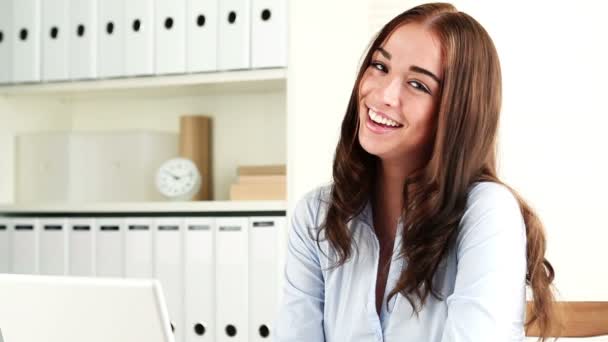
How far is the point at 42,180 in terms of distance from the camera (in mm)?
2863

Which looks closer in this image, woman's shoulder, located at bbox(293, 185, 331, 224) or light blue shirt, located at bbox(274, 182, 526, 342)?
light blue shirt, located at bbox(274, 182, 526, 342)

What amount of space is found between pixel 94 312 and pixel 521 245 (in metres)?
Answer: 0.71

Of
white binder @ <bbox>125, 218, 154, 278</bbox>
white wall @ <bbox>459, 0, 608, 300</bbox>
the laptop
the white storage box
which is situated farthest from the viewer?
the white storage box

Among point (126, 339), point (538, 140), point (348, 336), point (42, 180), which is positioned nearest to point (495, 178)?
point (348, 336)

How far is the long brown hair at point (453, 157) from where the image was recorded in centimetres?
144

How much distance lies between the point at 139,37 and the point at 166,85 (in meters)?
0.16

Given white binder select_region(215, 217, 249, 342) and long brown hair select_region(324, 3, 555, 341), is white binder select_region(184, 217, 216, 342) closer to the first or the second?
white binder select_region(215, 217, 249, 342)

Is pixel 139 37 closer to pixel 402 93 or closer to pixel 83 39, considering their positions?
pixel 83 39

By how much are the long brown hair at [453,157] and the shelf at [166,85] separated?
3.26ft

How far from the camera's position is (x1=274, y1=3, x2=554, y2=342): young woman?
138 centimetres

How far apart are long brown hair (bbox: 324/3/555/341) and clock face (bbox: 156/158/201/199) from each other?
1.22 meters

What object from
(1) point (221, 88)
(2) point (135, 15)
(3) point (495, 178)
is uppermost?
(2) point (135, 15)

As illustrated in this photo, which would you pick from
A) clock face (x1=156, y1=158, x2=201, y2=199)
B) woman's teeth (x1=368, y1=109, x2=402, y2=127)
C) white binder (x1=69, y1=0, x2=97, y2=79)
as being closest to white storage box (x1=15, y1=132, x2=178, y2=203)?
clock face (x1=156, y1=158, x2=201, y2=199)

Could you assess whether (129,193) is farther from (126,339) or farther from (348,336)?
(126,339)
